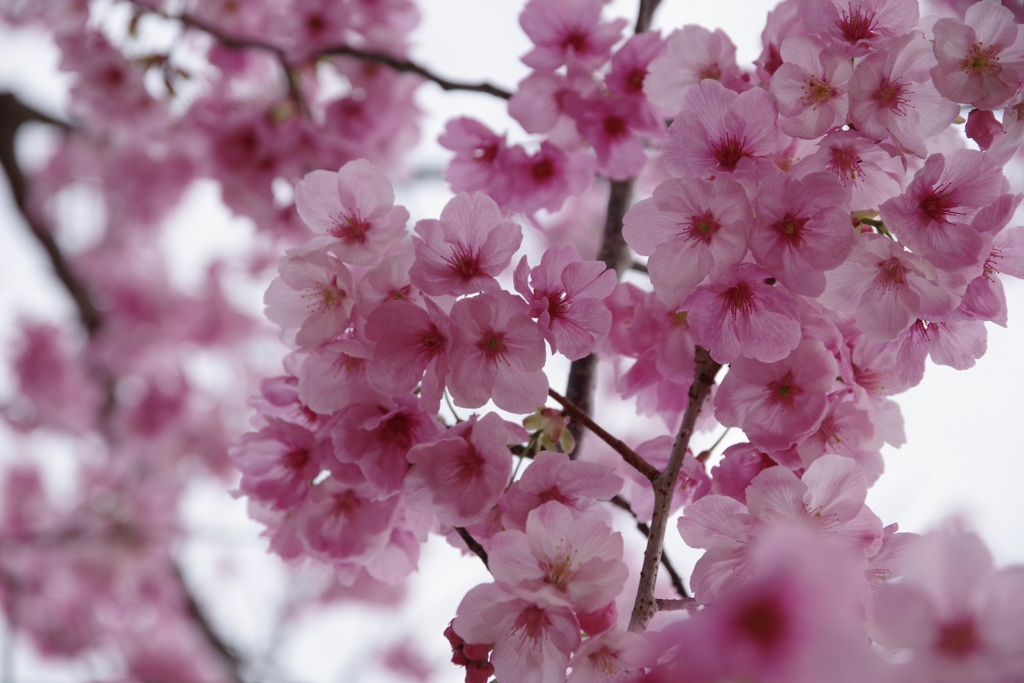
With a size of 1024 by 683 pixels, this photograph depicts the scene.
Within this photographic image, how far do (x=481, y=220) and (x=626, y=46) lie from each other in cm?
40

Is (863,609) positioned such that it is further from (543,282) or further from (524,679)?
(543,282)

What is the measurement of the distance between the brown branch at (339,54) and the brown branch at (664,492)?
515 millimetres

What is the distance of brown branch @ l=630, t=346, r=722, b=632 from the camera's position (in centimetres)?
62

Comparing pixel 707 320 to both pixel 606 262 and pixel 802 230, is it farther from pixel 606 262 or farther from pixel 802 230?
pixel 606 262

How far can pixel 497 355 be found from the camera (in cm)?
69

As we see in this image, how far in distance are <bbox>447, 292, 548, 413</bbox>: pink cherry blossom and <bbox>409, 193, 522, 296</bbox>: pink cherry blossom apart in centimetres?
4

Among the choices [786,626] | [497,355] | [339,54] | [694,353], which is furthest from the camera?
[339,54]

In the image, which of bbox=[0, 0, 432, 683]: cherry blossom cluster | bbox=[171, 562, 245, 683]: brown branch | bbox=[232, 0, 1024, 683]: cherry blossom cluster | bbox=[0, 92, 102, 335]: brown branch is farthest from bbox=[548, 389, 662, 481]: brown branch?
bbox=[171, 562, 245, 683]: brown branch

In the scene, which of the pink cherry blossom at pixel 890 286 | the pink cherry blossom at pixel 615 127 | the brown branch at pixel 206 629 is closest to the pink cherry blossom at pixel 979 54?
the pink cherry blossom at pixel 890 286

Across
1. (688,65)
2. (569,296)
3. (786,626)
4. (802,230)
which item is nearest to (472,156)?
(688,65)

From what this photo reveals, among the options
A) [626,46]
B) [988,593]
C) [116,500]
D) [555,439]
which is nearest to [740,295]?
[555,439]

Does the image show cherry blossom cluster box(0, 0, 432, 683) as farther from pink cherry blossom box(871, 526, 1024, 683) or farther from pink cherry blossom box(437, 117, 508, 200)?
pink cherry blossom box(871, 526, 1024, 683)

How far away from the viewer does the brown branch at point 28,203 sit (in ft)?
10.3

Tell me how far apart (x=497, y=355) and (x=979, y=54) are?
51 centimetres
